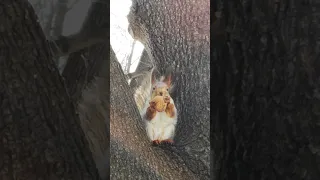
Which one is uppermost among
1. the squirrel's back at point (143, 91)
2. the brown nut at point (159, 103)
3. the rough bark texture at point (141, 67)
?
the rough bark texture at point (141, 67)

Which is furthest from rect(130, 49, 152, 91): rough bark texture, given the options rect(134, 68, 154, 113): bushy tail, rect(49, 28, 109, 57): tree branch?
rect(49, 28, 109, 57): tree branch

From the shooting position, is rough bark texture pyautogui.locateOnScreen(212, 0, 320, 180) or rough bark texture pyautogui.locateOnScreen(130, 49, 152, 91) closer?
rough bark texture pyautogui.locateOnScreen(212, 0, 320, 180)

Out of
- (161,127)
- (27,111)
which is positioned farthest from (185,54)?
(27,111)

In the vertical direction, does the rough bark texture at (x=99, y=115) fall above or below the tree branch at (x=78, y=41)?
below

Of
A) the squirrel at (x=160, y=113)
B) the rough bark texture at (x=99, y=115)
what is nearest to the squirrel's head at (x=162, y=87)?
the squirrel at (x=160, y=113)

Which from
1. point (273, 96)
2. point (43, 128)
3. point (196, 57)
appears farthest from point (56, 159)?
point (273, 96)

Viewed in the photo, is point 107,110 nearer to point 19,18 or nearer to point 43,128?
point 43,128

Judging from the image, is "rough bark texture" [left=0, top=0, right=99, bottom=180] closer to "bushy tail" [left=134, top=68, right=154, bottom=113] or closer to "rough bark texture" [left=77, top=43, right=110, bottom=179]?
"rough bark texture" [left=77, top=43, right=110, bottom=179]

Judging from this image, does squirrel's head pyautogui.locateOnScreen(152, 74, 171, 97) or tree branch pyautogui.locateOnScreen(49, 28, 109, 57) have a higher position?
tree branch pyautogui.locateOnScreen(49, 28, 109, 57)

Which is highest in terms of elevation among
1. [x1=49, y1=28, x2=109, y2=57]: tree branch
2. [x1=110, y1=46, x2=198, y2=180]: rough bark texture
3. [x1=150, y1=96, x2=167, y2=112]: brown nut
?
[x1=49, y1=28, x2=109, y2=57]: tree branch

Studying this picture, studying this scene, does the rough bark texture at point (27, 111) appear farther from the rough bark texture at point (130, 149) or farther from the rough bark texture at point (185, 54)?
the rough bark texture at point (185, 54)
